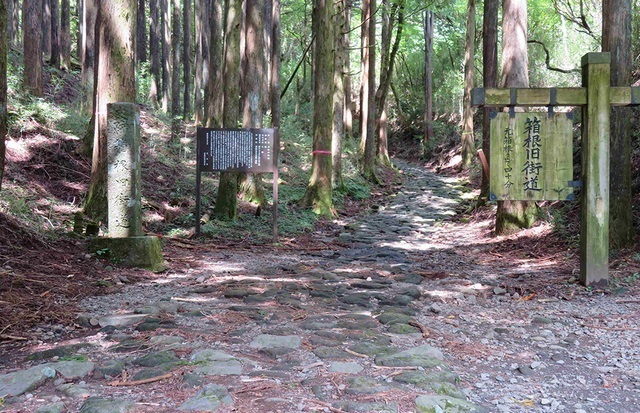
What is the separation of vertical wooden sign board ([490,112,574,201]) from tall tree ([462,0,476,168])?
16.4 metres

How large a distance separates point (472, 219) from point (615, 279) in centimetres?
690

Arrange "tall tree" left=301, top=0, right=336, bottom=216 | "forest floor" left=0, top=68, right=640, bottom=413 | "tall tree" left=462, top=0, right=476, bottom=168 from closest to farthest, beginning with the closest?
1. "forest floor" left=0, top=68, right=640, bottom=413
2. "tall tree" left=301, top=0, right=336, bottom=216
3. "tall tree" left=462, top=0, right=476, bottom=168

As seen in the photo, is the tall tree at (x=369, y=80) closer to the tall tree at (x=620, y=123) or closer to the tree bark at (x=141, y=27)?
the tree bark at (x=141, y=27)

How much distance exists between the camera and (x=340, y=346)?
14.6 ft

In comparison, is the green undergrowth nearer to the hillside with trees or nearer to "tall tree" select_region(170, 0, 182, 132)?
the hillside with trees

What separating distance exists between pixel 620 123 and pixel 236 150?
6.15m

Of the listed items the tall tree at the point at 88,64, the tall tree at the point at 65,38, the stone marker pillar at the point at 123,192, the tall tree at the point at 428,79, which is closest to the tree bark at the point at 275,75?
the tall tree at the point at 88,64

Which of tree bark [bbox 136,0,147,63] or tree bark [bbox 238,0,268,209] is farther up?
tree bark [bbox 136,0,147,63]

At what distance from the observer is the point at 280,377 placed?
3.69 metres

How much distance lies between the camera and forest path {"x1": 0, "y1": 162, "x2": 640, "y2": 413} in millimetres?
3359

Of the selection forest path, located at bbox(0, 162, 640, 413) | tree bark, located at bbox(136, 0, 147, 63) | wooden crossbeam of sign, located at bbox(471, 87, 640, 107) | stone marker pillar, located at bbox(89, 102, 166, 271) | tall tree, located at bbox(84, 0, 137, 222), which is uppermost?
tree bark, located at bbox(136, 0, 147, 63)

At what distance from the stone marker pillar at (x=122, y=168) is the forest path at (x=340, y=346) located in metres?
0.86

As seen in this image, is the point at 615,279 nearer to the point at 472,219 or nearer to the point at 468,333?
the point at 468,333

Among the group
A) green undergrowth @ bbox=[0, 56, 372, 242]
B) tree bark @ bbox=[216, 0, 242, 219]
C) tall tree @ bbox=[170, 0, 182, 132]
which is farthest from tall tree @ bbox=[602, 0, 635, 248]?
tall tree @ bbox=[170, 0, 182, 132]
